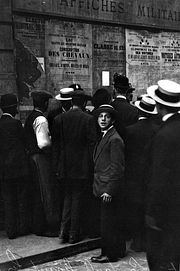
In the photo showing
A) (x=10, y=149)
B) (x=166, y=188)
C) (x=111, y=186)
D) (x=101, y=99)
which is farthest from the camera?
(x=101, y=99)

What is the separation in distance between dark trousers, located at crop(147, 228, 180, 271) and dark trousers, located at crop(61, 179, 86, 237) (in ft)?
7.26

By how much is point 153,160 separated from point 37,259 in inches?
97.0

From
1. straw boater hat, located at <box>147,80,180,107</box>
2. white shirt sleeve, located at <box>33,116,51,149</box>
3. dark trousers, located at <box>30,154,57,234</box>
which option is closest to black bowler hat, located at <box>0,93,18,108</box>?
white shirt sleeve, located at <box>33,116,51,149</box>

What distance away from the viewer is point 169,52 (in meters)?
Answer: 10.8

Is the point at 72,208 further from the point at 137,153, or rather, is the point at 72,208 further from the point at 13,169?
the point at 137,153

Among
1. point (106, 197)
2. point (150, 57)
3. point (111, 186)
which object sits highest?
point (150, 57)

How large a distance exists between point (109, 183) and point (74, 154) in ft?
2.79

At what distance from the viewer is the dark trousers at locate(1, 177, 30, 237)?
6672 millimetres

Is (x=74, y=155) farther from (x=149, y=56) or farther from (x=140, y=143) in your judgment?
(x=149, y=56)

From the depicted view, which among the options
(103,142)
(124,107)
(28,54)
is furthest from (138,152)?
(28,54)

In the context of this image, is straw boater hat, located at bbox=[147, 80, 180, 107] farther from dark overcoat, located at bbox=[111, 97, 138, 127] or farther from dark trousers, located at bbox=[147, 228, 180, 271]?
dark overcoat, located at bbox=[111, 97, 138, 127]

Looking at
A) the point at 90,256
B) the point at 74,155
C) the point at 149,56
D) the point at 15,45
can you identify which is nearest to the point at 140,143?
the point at 74,155

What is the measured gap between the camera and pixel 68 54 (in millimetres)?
8789

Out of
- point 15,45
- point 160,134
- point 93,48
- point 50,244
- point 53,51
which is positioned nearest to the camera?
point 160,134
